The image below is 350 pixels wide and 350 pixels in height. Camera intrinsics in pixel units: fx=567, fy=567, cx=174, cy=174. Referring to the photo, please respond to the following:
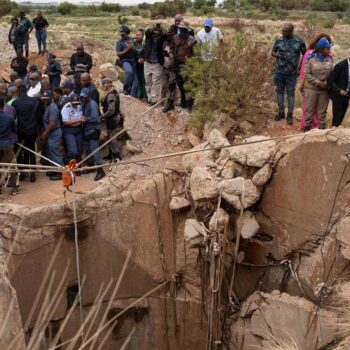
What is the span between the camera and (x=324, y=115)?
8.02 meters

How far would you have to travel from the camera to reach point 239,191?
6.98 meters

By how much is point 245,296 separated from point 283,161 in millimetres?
2025

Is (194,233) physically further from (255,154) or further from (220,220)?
(255,154)

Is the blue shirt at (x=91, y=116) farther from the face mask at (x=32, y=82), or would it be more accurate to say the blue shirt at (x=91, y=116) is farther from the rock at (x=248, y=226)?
the rock at (x=248, y=226)

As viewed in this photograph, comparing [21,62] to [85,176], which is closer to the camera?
[85,176]

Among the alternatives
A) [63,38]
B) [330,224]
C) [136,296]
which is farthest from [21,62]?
[63,38]

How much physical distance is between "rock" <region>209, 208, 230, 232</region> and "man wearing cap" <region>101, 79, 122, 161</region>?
2713 mm

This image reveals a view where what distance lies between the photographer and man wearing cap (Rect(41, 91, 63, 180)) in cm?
848

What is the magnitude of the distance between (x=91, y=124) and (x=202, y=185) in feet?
8.30

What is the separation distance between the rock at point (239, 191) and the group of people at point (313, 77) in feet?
5.63

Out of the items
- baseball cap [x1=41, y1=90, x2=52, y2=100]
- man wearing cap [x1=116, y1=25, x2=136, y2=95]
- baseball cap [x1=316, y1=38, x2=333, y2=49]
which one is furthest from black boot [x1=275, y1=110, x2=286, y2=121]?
baseball cap [x1=41, y1=90, x2=52, y2=100]

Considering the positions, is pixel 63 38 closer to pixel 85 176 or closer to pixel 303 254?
pixel 85 176

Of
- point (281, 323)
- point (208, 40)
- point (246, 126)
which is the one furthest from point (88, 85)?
point (281, 323)

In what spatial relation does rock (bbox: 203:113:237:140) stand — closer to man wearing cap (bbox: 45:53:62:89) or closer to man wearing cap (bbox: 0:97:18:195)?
man wearing cap (bbox: 0:97:18:195)
